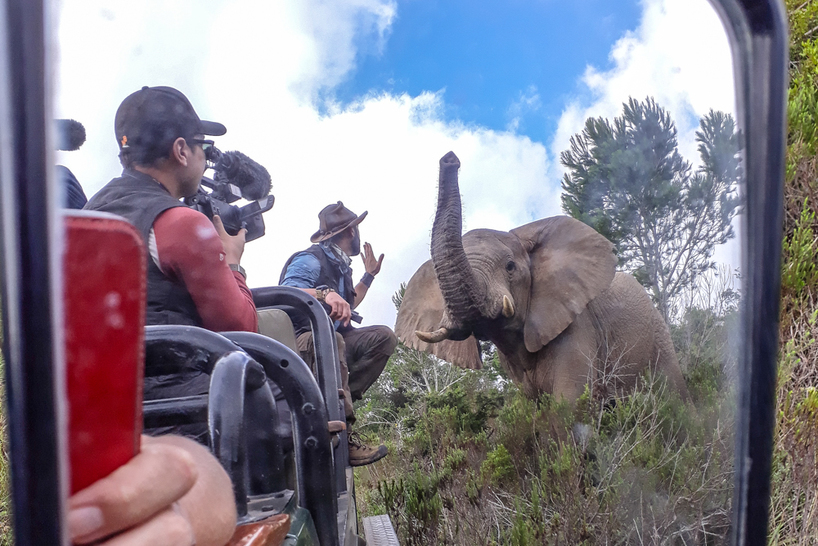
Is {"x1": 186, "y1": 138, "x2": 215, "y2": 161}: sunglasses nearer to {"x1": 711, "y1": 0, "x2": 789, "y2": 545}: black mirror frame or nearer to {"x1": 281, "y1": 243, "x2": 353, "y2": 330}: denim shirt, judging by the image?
{"x1": 281, "y1": 243, "x2": 353, "y2": 330}: denim shirt

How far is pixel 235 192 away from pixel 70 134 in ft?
1.54

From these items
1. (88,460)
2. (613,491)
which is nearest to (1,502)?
(613,491)

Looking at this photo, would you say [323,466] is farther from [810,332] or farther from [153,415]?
[810,332]

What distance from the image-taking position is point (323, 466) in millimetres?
1182

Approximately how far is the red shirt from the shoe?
214 cm

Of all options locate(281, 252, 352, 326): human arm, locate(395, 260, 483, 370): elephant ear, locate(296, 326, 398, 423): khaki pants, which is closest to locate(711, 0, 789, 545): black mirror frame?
locate(281, 252, 352, 326): human arm

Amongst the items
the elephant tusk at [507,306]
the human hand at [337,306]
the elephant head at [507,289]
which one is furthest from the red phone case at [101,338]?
the elephant tusk at [507,306]

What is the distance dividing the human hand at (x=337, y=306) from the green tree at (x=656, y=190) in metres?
0.83

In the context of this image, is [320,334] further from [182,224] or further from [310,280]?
[182,224]

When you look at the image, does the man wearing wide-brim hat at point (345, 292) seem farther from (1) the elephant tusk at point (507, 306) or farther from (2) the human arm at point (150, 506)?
(1) the elephant tusk at point (507, 306)

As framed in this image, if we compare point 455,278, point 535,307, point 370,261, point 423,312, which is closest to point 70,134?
point 370,261

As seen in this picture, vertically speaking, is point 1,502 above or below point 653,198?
below

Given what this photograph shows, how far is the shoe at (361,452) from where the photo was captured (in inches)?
125

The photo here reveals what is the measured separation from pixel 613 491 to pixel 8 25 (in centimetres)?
267
